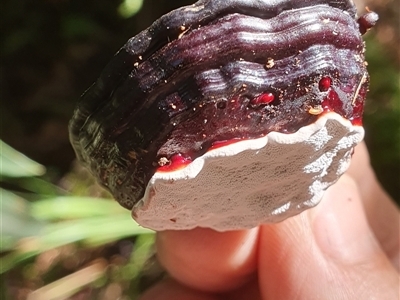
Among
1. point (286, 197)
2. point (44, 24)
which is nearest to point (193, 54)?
point (286, 197)

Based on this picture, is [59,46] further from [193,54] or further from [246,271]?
[193,54]

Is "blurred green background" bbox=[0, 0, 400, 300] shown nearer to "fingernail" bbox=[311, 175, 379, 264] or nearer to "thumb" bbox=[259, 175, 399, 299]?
"thumb" bbox=[259, 175, 399, 299]

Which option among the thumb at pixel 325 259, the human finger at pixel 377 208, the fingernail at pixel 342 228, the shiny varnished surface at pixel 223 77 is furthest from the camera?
the human finger at pixel 377 208

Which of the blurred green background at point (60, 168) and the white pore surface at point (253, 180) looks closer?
the white pore surface at point (253, 180)

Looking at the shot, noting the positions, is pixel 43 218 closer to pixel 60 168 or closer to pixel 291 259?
pixel 60 168

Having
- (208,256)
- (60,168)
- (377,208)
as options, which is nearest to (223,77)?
(208,256)

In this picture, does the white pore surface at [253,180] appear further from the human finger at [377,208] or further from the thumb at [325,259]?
the human finger at [377,208]

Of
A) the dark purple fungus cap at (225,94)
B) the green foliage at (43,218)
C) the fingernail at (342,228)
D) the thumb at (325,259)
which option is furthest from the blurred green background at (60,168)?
the dark purple fungus cap at (225,94)
